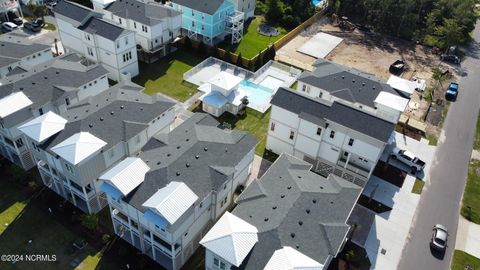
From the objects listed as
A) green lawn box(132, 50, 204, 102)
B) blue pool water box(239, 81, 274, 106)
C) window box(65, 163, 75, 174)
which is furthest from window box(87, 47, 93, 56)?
window box(65, 163, 75, 174)

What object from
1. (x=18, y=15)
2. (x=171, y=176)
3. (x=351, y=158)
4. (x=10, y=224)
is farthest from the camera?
(x=18, y=15)

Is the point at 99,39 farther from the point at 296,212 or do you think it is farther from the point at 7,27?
the point at 296,212

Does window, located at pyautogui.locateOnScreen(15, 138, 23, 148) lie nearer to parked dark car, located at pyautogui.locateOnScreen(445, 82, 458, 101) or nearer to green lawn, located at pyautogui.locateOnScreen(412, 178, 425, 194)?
green lawn, located at pyautogui.locateOnScreen(412, 178, 425, 194)

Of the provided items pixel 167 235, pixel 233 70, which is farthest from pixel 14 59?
pixel 167 235

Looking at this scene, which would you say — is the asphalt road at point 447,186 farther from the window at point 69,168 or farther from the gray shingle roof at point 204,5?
the gray shingle roof at point 204,5

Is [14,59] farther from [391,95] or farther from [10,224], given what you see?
[391,95]

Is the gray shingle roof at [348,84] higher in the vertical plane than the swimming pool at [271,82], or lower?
higher

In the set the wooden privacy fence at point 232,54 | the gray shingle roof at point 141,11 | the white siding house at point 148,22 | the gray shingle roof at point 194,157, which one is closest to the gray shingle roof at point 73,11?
the white siding house at point 148,22
